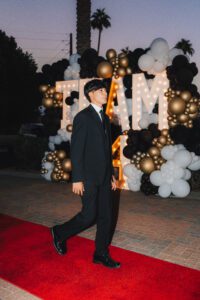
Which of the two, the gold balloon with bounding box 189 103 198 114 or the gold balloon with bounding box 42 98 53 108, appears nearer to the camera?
the gold balloon with bounding box 189 103 198 114

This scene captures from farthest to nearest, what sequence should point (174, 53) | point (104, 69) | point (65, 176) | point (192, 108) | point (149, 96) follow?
point (65, 176)
point (104, 69)
point (149, 96)
point (174, 53)
point (192, 108)

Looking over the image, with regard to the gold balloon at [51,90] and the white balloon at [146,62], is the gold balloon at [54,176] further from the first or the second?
the white balloon at [146,62]

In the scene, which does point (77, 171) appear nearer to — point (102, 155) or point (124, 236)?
point (102, 155)

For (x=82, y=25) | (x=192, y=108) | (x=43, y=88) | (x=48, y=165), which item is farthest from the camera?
(x=82, y=25)

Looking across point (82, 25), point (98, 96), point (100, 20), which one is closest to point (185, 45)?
point (100, 20)

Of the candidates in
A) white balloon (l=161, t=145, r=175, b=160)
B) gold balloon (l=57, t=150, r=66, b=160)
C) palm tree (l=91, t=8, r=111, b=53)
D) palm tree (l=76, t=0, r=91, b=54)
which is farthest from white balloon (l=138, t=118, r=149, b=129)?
palm tree (l=91, t=8, r=111, b=53)

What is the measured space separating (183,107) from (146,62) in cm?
127

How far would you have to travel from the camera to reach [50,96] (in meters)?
9.20

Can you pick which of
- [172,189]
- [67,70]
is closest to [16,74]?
[67,70]

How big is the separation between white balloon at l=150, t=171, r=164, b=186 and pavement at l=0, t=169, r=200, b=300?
362mm

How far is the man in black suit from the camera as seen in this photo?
3.42m

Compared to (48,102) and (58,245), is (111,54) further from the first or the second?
(58,245)

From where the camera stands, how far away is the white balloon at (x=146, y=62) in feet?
23.2

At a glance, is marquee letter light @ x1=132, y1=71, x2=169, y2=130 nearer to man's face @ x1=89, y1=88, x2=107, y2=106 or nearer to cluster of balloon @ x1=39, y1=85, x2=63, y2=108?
cluster of balloon @ x1=39, y1=85, x2=63, y2=108
